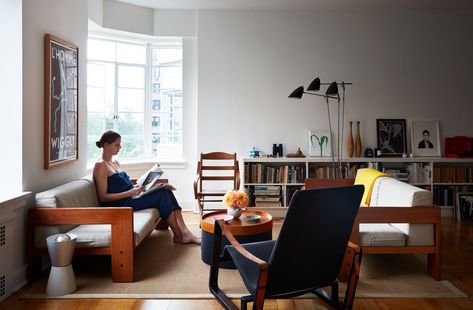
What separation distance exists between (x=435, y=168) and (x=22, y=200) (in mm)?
5090

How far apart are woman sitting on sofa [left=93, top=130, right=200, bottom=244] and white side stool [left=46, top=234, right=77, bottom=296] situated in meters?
1.07

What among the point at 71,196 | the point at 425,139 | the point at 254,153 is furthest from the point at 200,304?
the point at 425,139

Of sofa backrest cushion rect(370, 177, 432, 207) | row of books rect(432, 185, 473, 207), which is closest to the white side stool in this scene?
sofa backrest cushion rect(370, 177, 432, 207)

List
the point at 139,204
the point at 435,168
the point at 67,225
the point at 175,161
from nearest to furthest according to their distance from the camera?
the point at 67,225
the point at 139,204
the point at 435,168
the point at 175,161

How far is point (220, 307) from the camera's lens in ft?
9.23

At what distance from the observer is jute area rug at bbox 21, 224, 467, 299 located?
3016 mm

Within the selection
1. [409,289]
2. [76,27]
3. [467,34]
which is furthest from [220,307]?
[467,34]

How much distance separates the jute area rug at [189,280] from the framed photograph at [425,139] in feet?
8.06

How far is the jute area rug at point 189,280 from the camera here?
9.89 ft

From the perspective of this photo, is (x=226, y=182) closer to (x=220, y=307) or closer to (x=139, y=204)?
(x=139, y=204)

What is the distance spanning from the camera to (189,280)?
3.30 m

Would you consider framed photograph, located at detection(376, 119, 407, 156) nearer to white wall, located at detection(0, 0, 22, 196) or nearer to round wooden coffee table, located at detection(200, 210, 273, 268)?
round wooden coffee table, located at detection(200, 210, 273, 268)

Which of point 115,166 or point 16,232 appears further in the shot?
point 115,166

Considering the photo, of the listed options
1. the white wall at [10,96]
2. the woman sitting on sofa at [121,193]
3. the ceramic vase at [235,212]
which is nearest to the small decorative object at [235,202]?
the ceramic vase at [235,212]
